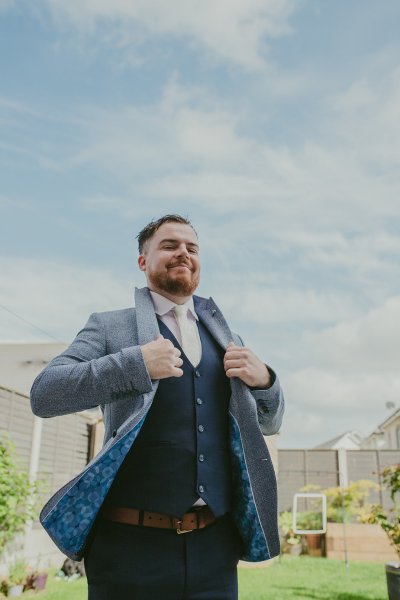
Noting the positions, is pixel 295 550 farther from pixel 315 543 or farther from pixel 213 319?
pixel 213 319

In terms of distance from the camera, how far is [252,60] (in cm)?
408

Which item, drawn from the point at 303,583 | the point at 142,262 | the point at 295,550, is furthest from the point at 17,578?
the point at 295,550

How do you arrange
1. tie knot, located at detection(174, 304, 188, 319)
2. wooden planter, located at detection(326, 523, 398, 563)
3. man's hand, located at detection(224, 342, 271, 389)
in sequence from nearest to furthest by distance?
1. man's hand, located at detection(224, 342, 271, 389)
2. tie knot, located at detection(174, 304, 188, 319)
3. wooden planter, located at detection(326, 523, 398, 563)

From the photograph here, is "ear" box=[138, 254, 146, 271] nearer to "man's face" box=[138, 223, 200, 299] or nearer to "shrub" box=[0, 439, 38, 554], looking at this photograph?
"man's face" box=[138, 223, 200, 299]

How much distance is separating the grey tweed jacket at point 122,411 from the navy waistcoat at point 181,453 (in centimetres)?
6

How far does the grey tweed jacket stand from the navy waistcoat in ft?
0.19

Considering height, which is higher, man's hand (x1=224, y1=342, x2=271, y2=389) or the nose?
the nose

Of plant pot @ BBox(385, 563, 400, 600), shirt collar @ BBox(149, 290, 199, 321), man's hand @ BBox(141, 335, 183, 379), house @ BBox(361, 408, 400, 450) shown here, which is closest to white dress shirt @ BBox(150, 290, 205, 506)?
shirt collar @ BBox(149, 290, 199, 321)

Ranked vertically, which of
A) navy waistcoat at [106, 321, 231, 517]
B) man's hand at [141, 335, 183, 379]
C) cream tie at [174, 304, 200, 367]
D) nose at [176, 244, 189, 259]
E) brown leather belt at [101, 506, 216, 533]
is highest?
nose at [176, 244, 189, 259]

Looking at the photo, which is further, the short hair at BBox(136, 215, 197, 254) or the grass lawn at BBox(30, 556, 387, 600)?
the grass lawn at BBox(30, 556, 387, 600)

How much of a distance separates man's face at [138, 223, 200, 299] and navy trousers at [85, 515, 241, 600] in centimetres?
72

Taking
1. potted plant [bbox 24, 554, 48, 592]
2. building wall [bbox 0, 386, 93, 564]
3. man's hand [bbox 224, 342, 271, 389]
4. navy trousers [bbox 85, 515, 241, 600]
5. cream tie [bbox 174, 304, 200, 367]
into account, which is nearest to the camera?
navy trousers [bbox 85, 515, 241, 600]

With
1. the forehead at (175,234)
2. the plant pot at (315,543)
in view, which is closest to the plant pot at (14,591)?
the forehead at (175,234)

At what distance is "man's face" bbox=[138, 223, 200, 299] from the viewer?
1.80m
